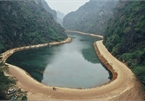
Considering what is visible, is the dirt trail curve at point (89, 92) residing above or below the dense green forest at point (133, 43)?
below

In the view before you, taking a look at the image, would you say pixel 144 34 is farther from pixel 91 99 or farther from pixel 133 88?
pixel 91 99

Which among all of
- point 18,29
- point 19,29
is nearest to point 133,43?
point 18,29

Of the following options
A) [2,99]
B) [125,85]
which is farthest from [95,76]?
[2,99]

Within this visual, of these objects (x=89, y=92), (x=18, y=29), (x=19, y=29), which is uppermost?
(x=19, y=29)

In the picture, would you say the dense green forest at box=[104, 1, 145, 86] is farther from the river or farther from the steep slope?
the steep slope

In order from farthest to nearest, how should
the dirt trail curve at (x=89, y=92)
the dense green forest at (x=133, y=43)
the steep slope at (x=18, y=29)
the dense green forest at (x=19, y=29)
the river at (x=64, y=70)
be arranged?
1. the steep slope at (x=18, y=29)
2. the dense green forest at (x=19, y=29)
3. the dense green forest at (x=133, y=43)
4. the river at (x=64, y=70)
5. the dirt trail curve at (x=89, y=92)

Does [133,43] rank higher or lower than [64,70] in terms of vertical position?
higher

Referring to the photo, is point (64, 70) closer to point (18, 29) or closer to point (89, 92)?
point (89, 92)

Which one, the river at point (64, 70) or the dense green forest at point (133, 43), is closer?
the river at point (64, 70)

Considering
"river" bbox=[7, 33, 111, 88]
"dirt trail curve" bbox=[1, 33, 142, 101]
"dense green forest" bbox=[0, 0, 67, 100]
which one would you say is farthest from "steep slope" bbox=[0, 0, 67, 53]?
"dirt trail curve" bbox=[1, 33, 142, 101]

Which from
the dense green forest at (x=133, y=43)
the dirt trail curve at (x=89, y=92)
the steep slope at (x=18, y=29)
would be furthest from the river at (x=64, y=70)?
the steep slope at (x=18, y=29)

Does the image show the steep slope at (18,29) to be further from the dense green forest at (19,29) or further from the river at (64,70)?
the river at (64,70)

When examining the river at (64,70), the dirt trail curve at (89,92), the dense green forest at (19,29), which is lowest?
the dirt trail curve at (89,92)
